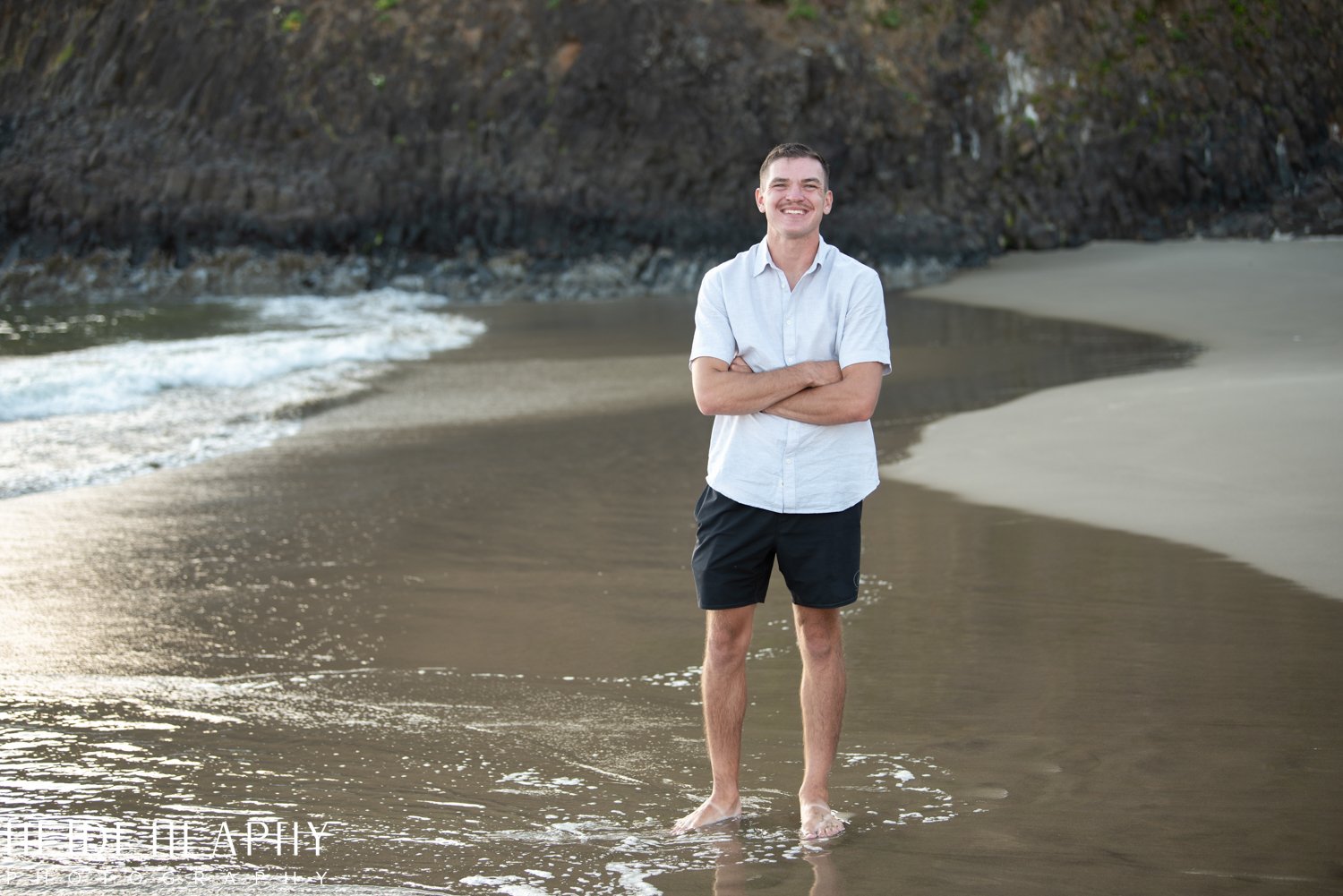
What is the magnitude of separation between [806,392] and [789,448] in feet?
0.42

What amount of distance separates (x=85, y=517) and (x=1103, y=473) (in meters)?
4.99

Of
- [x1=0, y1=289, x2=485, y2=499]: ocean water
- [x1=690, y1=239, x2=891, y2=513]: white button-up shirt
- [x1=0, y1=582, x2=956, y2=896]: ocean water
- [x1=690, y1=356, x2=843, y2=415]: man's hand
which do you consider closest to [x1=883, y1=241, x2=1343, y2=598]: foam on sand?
[x1=0, y1=582, x2=956, y2=896]: ocean water

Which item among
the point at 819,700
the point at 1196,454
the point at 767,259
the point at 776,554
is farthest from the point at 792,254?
the point at 1196,454

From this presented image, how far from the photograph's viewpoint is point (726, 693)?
2.96 m

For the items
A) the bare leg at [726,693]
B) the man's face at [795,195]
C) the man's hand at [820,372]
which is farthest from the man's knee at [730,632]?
the man's face at [795,195]

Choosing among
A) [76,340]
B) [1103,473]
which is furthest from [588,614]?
[76,340]

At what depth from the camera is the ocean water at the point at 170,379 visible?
27.6 ft

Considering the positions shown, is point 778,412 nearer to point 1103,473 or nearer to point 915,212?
point 1103,473

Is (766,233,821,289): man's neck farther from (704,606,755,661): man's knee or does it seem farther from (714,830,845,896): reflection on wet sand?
(714,830,845,896): reflection on wet sand

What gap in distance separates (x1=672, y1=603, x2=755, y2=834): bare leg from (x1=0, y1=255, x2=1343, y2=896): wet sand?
121 mm

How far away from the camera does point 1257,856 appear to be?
2.58 m

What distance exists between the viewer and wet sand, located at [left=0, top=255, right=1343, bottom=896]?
8.81 feet

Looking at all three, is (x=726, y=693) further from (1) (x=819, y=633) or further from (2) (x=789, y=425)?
(2) (x=789, y=425)

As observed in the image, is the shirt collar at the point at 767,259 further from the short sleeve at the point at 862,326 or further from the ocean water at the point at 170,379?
the ocean water at the point at 170,379
